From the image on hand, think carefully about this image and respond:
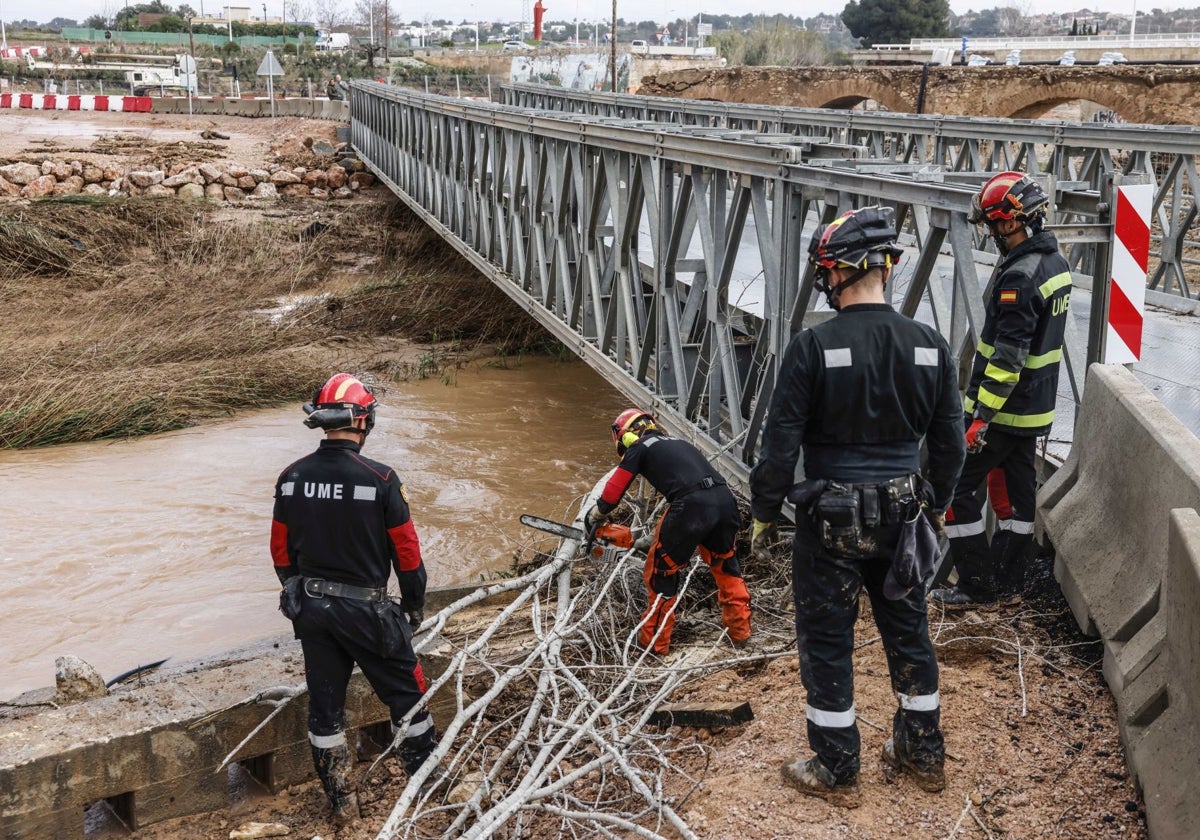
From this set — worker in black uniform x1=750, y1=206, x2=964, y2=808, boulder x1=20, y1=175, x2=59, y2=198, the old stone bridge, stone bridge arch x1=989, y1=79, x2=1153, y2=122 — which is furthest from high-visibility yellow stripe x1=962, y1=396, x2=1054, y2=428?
the old stone bridge

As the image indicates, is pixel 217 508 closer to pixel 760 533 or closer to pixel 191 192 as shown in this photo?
pixel 760 533

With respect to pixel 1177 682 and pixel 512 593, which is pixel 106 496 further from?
pixel 1177 682

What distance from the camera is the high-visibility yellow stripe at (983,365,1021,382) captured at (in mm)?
4375

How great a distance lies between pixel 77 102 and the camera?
41594 millimetres

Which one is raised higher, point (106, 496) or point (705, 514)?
point (705, 514)

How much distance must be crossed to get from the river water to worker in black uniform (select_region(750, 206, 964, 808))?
4675 mm

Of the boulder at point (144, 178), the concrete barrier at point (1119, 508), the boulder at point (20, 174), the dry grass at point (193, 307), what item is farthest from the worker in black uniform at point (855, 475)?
the boulder at point (20, 174)

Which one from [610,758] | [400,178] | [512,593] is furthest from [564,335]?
[400,178]

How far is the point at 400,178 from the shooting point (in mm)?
17703

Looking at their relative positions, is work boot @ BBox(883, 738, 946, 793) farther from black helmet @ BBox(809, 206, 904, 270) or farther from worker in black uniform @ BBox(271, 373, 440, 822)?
worker in black uniform @ BBox(271, 373, 440, 822)

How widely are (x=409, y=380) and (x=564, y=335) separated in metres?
5.12

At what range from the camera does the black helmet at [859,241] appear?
3486 mm

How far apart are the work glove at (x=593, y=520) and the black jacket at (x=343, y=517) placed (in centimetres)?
113

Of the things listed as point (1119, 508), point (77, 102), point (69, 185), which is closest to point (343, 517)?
point (1119, 508)
